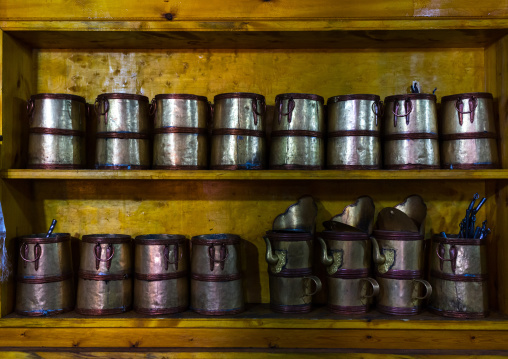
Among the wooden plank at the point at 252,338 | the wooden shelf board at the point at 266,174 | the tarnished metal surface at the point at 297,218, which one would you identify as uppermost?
the wooden shelf board at the point at 266,174

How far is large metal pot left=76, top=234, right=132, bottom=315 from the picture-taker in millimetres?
2170

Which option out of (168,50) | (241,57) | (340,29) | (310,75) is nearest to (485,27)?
(340,29)

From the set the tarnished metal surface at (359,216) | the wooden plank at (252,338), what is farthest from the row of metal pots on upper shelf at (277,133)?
the wooden plank at (252,338)

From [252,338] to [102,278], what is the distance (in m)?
0.71

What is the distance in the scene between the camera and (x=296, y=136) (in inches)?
86.7

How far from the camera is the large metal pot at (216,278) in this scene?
2.17 meters

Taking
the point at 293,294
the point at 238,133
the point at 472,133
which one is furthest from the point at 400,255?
the point at 238,133

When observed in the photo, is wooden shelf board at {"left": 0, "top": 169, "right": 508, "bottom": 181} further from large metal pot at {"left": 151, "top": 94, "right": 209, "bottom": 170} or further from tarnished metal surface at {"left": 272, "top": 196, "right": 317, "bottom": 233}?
tarnished metal surface at {"left": 272, "top": 196, "right": 317, "bottom": 233}

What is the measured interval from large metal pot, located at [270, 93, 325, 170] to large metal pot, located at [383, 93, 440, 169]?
341 mm

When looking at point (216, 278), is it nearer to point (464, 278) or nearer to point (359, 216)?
point (359, 216)

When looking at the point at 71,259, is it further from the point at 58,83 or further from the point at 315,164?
the point at 315,164

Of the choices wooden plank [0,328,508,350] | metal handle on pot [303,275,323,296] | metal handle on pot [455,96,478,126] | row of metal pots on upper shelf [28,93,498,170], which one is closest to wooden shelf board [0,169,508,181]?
row of metal pots on upper shelf [28,93,498,170]

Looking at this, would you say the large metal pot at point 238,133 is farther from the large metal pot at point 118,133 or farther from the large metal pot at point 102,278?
the large metal pot at point 102,278

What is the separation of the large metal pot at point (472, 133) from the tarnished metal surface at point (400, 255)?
394 mm
